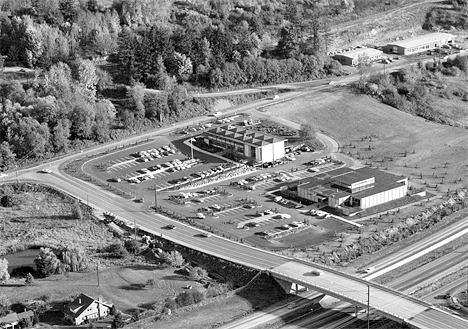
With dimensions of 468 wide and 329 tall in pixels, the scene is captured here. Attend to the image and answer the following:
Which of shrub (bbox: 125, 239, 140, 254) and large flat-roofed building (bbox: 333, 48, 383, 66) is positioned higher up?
large flat-roofed building (bbox: 333, 48, 383, 66)

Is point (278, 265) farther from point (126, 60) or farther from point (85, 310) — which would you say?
point (126, 60)

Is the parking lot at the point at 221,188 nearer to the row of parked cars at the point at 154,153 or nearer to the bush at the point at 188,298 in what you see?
the row of parked cars at the point at 154,153

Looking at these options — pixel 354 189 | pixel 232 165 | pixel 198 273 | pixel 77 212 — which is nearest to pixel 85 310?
pixel 198 273

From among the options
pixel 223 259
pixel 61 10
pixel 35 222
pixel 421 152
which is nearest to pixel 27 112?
pixel 35 222

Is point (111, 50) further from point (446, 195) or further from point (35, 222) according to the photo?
point (446, 195)

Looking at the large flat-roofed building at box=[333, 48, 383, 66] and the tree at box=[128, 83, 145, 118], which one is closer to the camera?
the tree at box=[128, 83, 145, 118]

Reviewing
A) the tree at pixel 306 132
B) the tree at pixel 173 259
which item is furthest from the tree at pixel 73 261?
the tree at pixel 306 132

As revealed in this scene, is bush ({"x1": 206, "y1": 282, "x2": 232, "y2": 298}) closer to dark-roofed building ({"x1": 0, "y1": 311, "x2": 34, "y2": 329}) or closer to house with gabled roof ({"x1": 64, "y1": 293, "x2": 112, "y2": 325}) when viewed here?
house with gabled roof ({"x1": 64, "y1": 293, "x2": 112, "y2": 325})

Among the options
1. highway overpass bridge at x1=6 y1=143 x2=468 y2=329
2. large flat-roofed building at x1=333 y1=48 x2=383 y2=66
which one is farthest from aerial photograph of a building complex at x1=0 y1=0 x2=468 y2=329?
large flat-roofed building at x1=333 y1=48 x2=383 y2=66
